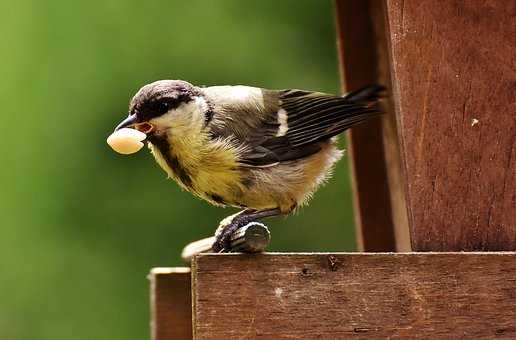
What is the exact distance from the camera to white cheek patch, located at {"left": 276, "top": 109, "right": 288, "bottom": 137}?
2326mm

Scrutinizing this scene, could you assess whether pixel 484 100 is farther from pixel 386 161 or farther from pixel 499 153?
pixel 386 161

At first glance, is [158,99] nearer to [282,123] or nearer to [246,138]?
[246,138]

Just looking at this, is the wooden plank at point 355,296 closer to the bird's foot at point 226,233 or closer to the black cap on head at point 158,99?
the bird's foot at point 226,233

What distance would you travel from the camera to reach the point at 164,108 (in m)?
2.21

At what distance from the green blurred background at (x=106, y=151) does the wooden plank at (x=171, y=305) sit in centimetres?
101

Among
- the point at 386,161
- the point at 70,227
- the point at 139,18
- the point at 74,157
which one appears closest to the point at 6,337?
the point at 70,227

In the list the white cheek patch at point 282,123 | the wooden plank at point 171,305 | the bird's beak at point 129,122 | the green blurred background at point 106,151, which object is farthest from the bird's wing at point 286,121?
the green blurred background at point 106,151

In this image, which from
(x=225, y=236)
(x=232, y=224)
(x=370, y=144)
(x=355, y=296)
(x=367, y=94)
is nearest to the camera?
(x=355, y=296)

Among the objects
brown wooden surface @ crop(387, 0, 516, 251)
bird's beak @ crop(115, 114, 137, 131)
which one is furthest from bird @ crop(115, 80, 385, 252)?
brown wooden surface @ crop(387, 0, 516, 251)

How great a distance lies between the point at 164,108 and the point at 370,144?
0.68m

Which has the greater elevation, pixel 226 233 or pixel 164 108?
pixel 164 108

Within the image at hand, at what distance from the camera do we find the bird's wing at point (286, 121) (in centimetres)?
227

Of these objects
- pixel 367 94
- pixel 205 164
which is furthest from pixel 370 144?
pixel 205 164

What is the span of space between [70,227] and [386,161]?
1435mm
